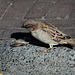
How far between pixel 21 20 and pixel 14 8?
0.67m

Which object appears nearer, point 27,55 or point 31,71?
point 31,71

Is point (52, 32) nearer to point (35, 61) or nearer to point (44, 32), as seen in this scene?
point (44, 32)

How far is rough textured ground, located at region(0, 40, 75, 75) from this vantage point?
12.8ft

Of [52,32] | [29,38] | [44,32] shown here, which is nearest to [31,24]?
[44,32]

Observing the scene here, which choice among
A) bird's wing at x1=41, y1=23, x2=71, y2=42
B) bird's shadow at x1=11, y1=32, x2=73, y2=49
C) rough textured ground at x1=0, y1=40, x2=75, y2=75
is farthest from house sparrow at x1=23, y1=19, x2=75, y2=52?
bird's shadow at x1=11, y1=32, x2=73, y2=49

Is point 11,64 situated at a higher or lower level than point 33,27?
lower

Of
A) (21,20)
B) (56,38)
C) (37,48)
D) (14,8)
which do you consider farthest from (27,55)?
(14,8)

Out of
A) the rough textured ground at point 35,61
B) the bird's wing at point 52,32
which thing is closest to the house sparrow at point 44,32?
the bird's wing at point 52,32

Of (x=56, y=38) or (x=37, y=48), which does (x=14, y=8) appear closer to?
(x=37, y=48)

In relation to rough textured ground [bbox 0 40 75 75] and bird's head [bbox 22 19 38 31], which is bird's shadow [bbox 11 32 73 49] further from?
bird's head [bbox 22 19 38 31]

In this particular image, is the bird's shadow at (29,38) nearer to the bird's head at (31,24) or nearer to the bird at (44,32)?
the bird at (44,32)

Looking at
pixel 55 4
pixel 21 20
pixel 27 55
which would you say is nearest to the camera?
pixel 27 55

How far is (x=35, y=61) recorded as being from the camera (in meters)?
4.09

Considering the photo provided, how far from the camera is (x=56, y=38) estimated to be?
13.3 ft
